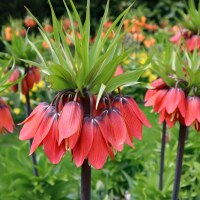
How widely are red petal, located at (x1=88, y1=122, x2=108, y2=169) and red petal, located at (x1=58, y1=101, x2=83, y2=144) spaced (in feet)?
0.15

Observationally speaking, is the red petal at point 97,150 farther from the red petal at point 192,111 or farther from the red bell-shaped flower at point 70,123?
the red petal at point 192,111

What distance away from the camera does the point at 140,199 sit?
2451 millimetres

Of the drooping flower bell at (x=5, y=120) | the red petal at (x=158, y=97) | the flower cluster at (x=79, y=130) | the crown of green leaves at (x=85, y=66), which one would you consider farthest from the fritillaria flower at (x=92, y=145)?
the red petal at (x=158, y=97)

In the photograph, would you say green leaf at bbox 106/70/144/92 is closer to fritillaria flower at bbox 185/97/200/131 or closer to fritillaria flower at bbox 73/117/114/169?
fritillaria flower at bbox 73/117/114/169

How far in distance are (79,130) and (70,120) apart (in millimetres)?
41

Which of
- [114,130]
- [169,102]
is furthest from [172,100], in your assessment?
[114,130]

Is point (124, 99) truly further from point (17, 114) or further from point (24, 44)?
point (17, 114)

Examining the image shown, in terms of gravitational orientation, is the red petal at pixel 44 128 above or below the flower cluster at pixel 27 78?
below

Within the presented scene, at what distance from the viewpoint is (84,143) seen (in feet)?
3.62

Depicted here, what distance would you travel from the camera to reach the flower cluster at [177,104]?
5.21 feet

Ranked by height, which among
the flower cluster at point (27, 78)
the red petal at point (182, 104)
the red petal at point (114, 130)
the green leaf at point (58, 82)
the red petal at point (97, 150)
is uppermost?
the flower cluster at point (27, 78)

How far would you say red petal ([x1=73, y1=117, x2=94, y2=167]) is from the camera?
3.60ft

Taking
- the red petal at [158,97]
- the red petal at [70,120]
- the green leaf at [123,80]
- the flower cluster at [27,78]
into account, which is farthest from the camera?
the flower cluster at [27,78]

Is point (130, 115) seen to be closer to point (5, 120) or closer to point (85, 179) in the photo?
point (85, 179)
